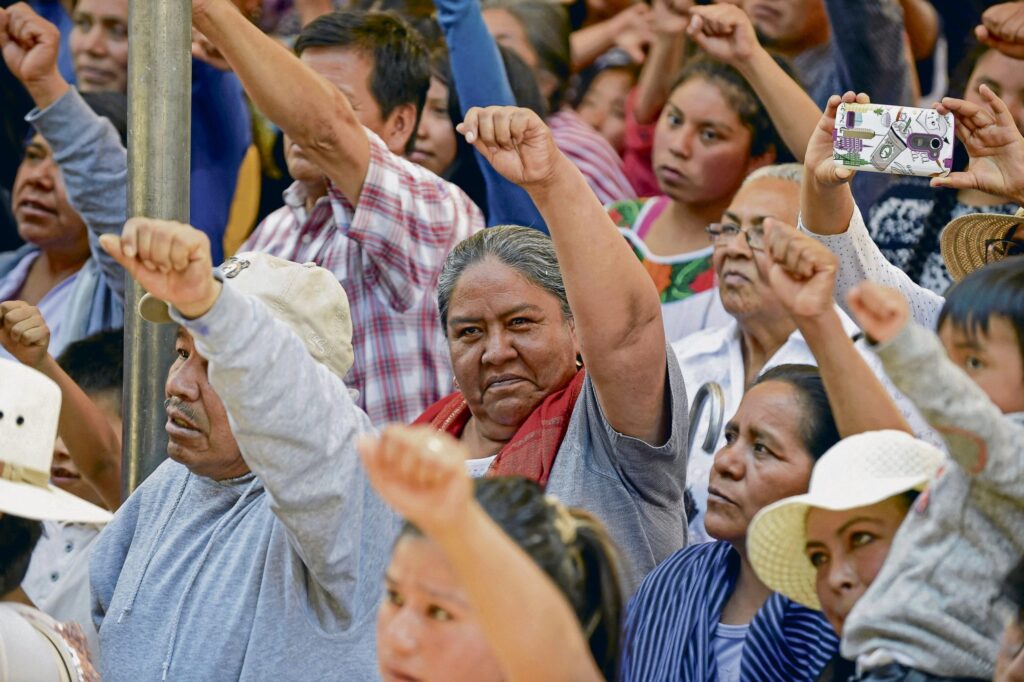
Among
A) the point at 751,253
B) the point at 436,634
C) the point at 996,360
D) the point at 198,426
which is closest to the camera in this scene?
the point at 436,634

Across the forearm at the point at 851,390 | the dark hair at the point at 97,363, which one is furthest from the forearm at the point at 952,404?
the dark hair at the point at 97,363

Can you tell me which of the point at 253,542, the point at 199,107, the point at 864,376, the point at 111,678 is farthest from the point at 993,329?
the point at 199,107

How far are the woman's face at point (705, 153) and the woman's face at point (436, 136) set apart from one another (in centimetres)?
67

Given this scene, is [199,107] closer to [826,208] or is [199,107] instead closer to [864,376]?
[826,208]

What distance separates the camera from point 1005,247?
313 centimetres

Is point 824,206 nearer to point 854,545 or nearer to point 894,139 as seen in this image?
point 894,139

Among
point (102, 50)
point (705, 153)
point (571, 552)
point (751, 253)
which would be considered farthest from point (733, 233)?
point (102, 50)

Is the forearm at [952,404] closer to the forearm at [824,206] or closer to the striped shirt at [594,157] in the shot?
the forearm at [824,206]

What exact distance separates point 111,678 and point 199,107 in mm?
2259

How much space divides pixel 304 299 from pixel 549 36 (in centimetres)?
250

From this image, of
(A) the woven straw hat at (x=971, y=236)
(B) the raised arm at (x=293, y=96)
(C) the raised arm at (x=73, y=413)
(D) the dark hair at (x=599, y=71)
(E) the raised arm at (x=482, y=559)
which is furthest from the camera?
(D) the dark hair at (x=599, y=71)

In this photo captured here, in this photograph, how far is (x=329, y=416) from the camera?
102 inches

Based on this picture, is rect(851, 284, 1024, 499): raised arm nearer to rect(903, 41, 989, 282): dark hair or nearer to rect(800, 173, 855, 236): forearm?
rect(800, 173, 855, 236): forearm

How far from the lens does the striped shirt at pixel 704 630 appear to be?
2633mm
